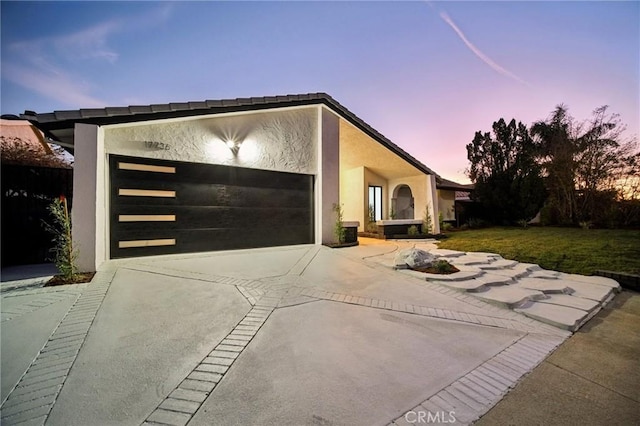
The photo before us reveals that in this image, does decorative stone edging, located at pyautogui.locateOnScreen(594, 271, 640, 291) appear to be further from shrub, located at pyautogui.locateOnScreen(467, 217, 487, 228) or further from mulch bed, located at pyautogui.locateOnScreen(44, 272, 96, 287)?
shrub, located at pyautogui.locateOnScreen(467, 217, 487, 228)

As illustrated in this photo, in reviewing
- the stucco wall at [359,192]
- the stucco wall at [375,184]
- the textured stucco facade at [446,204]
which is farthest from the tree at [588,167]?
the stucco wall at [359,192]

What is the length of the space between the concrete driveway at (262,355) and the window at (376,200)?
34.2 feet

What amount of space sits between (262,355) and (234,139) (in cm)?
640

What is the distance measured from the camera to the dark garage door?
5.91m

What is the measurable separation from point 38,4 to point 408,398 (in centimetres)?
962

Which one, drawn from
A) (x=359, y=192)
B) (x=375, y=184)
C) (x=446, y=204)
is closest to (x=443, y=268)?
(x=359, y=192)

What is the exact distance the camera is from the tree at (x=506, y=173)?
52.1ft

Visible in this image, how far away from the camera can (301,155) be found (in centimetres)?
859

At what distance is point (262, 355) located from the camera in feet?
7.36

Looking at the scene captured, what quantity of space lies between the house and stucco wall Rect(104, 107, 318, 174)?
25mm

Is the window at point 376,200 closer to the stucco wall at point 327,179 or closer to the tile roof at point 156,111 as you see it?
the stucco wall at point 327,179

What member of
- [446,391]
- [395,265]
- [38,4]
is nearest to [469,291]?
[395,265]

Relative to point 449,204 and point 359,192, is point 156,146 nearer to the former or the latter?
point 359,192

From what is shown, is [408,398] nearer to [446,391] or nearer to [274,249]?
[446,391]
